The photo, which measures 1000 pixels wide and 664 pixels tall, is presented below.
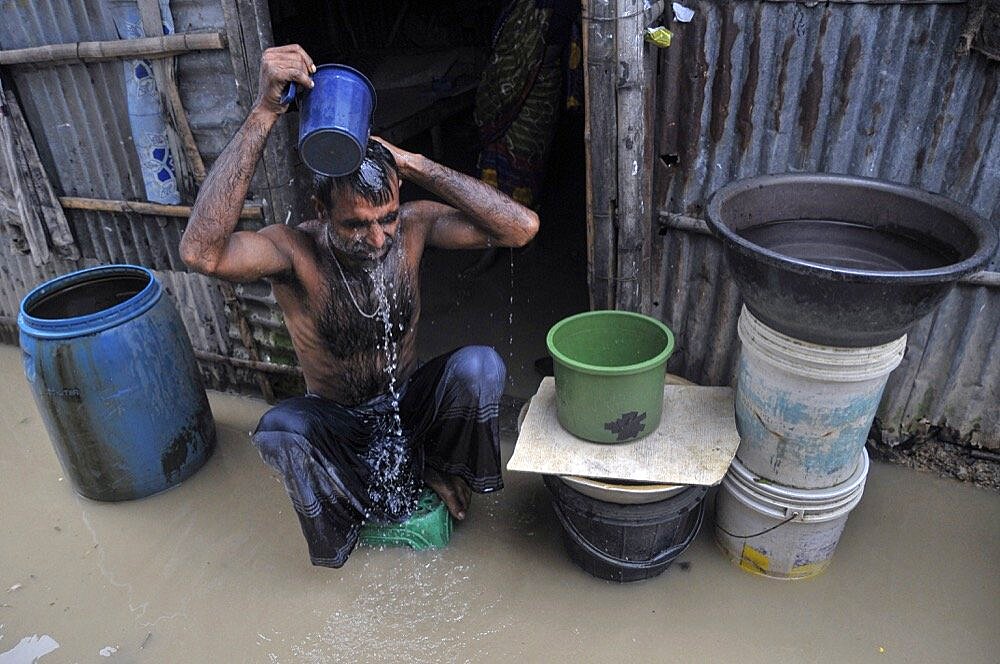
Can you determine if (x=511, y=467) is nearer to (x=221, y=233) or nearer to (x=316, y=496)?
(x=316, y=496)

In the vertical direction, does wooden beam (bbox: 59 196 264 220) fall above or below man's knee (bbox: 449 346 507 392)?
above

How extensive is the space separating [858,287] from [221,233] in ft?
6.20

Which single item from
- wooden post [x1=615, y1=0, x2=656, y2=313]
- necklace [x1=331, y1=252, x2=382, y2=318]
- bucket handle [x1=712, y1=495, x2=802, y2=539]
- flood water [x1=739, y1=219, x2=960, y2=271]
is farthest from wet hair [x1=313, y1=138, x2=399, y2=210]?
bucket handle [x1=712, y1=495, x2=802, y2=539]

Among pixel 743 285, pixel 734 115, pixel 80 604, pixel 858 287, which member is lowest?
pixel 80 604

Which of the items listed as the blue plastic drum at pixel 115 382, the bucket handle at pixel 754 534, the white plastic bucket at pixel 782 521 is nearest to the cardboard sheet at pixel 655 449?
the white plastic bucket at pixel 782 521

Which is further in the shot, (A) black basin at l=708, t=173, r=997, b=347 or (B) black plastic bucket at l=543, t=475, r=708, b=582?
(B) black plastic bucket at l=543, t=475, r=708, b=582

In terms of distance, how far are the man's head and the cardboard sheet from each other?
87 cm

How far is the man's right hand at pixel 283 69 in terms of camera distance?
2.06 meters

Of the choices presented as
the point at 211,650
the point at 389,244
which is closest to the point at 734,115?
the point at 389,244

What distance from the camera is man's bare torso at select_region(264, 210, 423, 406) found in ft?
8.43

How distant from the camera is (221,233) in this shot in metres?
2.26

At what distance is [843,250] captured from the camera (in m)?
2.61

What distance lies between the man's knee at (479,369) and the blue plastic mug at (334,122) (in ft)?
3.05

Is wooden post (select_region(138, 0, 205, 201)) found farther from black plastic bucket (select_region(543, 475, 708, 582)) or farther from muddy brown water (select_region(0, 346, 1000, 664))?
black plastic bucket (select_region(543, 475, 708, 582))
